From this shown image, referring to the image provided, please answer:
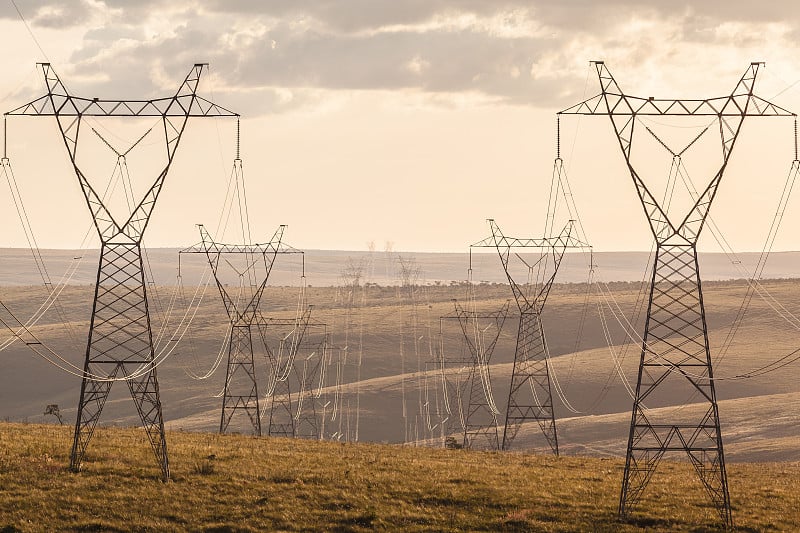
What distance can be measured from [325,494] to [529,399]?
334 ft

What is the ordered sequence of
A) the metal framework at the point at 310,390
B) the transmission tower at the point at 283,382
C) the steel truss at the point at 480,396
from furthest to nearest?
the metal framework at the point at 310,390, the transmission tower at the point at 283,382, the steel truss at the point at 480,396

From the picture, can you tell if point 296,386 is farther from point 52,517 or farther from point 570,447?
point 52,517

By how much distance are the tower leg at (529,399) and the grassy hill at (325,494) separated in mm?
15800

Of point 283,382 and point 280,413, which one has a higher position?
point 283,382

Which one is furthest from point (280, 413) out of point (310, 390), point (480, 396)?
point (480, 396)

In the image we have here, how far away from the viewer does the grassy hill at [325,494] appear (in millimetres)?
41875

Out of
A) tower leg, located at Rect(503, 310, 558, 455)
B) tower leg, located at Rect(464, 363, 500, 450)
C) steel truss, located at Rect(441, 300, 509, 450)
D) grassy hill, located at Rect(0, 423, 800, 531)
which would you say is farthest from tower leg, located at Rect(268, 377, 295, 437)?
grassy hill, located at Rect(0, 423, 800, 531)

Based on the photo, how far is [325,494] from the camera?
45.7 m

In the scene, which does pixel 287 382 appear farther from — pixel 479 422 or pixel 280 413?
pixel 479 422

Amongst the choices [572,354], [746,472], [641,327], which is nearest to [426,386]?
[572,354]

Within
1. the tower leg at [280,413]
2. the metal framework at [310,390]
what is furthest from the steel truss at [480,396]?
the tower leg at [280,413]

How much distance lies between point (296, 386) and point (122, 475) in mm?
112869

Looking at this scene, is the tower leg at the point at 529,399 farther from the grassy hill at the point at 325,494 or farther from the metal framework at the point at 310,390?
the metal framework at the point at 310,390

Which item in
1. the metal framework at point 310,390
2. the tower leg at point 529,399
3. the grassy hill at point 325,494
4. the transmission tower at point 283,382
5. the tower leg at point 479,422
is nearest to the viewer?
the grassy hill at point 325,494
